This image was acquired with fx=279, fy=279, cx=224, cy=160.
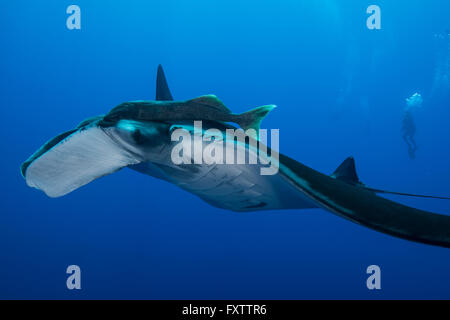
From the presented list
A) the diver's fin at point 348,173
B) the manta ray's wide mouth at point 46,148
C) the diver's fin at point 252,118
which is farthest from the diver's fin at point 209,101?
the diver's fin at point 348,173

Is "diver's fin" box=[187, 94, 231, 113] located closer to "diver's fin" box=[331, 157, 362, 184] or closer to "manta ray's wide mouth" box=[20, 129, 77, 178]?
"manta ray's wide mouth" box=[20, 129, 77, 178]

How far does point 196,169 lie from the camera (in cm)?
194

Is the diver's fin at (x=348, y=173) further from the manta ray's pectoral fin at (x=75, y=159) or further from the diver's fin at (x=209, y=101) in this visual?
the manta ray's pectoral fin at (x=75, y=159)

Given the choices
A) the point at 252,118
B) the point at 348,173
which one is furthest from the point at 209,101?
the point at 348,173

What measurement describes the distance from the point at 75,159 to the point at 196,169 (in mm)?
828

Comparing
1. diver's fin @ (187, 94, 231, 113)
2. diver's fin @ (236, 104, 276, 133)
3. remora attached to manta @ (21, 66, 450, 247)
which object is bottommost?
remora attached to manta @ (21, 66, 450, 247)

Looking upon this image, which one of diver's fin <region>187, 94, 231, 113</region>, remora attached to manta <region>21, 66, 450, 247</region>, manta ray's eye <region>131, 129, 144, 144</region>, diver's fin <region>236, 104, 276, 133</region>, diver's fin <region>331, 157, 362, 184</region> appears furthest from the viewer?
diver's fin <region>331, 157, 362, 184</region>

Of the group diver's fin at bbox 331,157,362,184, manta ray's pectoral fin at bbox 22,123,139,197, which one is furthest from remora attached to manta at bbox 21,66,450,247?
diver's fin at bbox 331,157,362,184

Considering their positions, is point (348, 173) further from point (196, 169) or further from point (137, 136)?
point (137, 136)

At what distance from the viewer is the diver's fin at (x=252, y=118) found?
1952 millimetres

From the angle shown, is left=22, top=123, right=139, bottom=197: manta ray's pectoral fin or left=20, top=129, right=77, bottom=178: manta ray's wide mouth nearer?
left=22, top=123, right=139, bottom=197: manta ray's pectoral fin

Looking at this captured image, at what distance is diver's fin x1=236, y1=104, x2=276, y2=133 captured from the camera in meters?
1.95

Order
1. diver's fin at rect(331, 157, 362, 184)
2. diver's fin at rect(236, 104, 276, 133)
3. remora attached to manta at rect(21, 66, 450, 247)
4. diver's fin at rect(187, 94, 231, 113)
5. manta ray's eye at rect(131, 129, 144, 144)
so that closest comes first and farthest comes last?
remora attached to manta at rect(21, 66, 450, 247), manta ray's eye at rect(131, 129, 144, 144), diver's fin at rect(187, 94, 231, 113), diver's fin at rect(236, 104, 276, 133), diver's fin at rect(331, 157, 362, 184)
